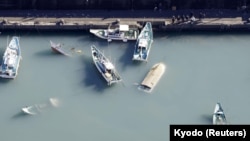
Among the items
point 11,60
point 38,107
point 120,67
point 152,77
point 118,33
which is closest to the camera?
point 38,107

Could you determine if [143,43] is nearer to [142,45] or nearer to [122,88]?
[142,45]

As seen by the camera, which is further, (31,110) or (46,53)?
(46,53)

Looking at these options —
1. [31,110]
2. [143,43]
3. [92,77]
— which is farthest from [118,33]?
[31,110]

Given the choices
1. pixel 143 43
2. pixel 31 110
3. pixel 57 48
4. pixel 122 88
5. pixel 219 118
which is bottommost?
pixel 219 118

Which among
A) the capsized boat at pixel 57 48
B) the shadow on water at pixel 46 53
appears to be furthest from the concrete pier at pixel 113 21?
the shadow on water at pixel 46 53

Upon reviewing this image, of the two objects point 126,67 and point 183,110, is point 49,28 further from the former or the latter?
point 183,110

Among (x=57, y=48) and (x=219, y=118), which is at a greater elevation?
(x=57, y=48)

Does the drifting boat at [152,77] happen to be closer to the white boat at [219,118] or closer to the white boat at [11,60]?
the white boat at [219,118]

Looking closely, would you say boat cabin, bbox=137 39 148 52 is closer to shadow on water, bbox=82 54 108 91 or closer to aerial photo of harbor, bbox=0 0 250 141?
aerial photo of harbor, bbox=0 0 250 141
